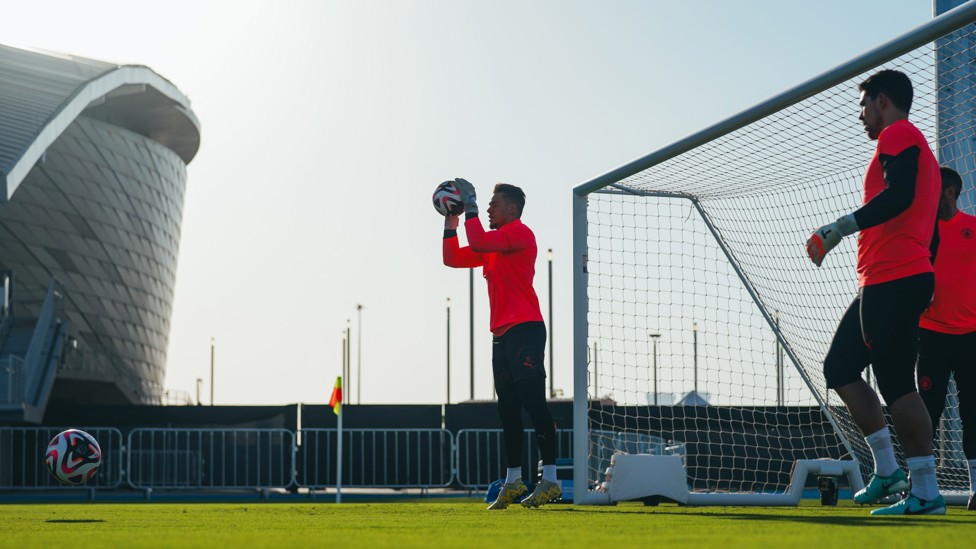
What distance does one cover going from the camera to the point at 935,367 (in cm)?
616

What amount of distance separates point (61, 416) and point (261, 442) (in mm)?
7543

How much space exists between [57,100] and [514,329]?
1367 inches

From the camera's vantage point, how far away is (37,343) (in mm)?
32750

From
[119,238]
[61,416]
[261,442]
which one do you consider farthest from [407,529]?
[119,238]

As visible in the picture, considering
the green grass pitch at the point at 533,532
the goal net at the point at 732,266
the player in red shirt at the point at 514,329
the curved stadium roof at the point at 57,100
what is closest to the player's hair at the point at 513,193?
the player in red shirt at the point at 514,329

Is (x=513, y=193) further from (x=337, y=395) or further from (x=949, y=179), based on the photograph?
(x=337, y=395)

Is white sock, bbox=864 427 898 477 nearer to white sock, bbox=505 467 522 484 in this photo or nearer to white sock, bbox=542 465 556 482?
white sock, bbox=542 465 556 482

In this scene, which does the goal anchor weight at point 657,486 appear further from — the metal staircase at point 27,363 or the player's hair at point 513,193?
the metal staircase at point 27,363

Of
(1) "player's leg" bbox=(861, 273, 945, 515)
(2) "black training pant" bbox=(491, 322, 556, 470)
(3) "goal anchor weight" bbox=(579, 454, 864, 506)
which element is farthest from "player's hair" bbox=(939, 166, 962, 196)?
(3) "goal anchor weight" bbox=(579, 454, 864, 506)

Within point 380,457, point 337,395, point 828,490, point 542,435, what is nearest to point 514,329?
point 542,435

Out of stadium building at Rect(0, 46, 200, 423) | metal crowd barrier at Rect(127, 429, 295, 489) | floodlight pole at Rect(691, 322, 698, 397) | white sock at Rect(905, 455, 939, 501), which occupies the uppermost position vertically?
stadium building at Rect(0, 46, 200, 423)

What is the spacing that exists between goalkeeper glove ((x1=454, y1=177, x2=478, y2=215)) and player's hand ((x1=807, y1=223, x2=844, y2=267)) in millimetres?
2788

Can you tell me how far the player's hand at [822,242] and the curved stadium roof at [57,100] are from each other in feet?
91.5

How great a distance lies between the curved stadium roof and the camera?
33.4m
